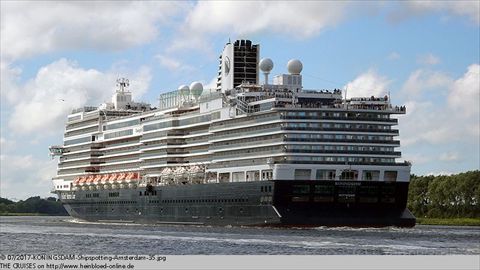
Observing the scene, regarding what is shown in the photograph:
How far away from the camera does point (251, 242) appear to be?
8638 cm

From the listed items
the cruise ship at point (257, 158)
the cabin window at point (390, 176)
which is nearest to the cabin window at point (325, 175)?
the cruise ship at point (257, 158)

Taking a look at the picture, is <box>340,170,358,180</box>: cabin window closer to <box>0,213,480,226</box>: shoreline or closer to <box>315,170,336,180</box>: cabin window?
<box>315,170,336,180</box>: cabin window

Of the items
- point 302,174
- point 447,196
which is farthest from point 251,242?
point 447,196

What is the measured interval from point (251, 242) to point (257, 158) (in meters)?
30.4

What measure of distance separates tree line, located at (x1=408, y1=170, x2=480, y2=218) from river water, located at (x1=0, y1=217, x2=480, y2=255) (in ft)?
203

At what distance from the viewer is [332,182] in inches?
4348

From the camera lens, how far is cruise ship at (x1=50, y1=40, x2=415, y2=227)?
362 feet

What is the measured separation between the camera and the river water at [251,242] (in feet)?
253

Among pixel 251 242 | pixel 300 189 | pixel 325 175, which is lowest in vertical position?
pixel 251 242

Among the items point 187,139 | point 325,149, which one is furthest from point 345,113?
point 187,139

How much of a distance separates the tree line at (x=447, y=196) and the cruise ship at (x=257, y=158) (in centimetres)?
4857

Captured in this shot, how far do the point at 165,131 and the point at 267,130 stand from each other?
1049 inches

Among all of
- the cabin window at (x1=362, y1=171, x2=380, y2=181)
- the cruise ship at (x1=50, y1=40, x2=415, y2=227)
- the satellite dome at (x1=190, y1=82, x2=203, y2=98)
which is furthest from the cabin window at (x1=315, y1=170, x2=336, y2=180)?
the satellite dome at (x1=190, y1=82, x2=203, y2=98)

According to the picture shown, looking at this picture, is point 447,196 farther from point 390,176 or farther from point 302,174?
point 302,174
